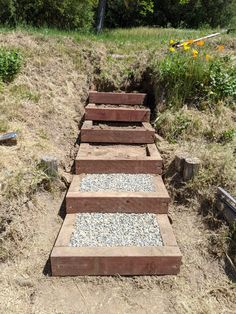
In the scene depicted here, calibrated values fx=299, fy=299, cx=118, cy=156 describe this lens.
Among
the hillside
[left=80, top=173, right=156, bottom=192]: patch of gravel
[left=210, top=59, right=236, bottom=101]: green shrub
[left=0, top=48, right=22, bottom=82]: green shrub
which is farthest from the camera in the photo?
[left=0, top=48, right=22, bottom=82]: green shrub

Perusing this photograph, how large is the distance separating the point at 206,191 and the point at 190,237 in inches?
23.5

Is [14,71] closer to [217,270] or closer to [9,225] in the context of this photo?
[9,225]

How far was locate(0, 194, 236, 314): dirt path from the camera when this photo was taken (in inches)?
108

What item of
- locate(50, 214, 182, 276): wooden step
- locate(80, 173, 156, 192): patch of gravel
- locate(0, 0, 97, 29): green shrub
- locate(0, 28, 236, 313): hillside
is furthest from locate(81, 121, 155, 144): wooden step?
locate(0, 0, 97, 29): green shrub

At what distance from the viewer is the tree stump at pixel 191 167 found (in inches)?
147

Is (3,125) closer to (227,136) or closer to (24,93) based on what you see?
(24,93)

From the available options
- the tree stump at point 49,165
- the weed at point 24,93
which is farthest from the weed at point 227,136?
the weed at point 24,93

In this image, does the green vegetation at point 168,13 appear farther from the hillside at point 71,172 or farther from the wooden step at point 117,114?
the wooden step at point 117,114

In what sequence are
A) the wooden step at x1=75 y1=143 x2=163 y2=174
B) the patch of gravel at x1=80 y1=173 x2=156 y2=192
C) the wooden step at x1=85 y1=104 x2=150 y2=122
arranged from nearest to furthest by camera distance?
the patch of gravel at x1=80 y1=173 x2=156 y2=192
the wooden step at x1=75 y1=143 x2=163 y2=174
the wooden step at x1=85 y1=104 x2=150 y2=122

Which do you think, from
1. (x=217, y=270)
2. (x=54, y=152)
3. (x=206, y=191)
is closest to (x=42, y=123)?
(x=54, y=152)

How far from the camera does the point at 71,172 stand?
4.40 metres

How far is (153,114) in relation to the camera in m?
5.59

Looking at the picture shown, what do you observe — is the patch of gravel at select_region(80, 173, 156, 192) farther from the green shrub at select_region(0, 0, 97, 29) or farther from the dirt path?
the green shrub at select_region(0, 0, 97, 29)

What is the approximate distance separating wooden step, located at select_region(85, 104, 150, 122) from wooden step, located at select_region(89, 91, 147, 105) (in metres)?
0.41
